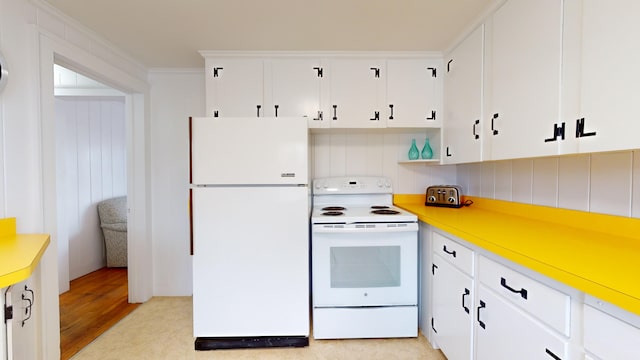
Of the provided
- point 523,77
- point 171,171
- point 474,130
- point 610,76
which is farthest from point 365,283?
point 171,171

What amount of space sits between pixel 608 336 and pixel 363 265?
139 centimetres

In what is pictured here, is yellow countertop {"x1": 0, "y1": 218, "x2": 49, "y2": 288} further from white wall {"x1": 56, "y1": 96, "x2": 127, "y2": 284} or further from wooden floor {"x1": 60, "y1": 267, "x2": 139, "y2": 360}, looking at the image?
white wall {"x1": 56, "y1": 96, "x2": 127, "y2": 284}

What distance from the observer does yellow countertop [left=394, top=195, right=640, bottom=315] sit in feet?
2.72

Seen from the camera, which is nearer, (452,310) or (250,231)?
(452,310)

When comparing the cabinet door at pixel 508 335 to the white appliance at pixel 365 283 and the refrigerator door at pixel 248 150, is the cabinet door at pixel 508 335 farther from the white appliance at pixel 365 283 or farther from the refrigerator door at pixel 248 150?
the refrigerator door at pixel 248 150

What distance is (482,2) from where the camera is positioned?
67.5 inches

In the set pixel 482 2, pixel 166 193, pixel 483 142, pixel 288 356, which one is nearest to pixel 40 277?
pixel 166 193

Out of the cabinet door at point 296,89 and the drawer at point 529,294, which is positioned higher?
the cabinet door at point 296,89

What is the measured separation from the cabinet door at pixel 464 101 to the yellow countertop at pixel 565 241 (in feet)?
1.58

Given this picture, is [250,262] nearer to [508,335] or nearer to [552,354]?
[508,335]

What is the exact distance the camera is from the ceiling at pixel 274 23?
173 centimetres

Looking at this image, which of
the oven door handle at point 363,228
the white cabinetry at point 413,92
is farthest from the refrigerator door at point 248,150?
the white cabinetry at point 413,92

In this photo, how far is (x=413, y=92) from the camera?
8.13 feet

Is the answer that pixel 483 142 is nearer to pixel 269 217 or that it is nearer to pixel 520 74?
pixel 520 74
